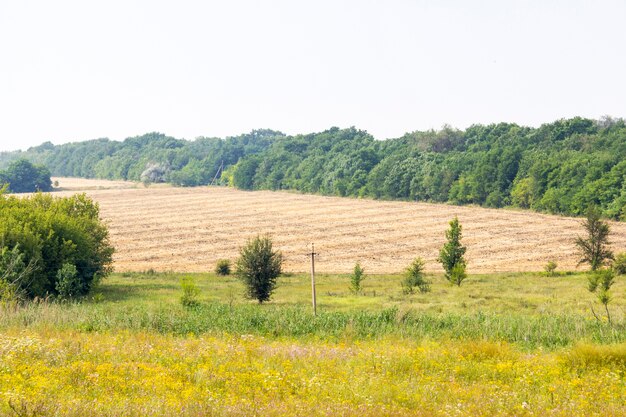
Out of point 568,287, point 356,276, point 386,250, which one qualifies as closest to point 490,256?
point 386,250

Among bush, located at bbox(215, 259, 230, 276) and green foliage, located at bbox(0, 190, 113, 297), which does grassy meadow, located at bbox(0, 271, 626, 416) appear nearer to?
green foliage, located at bbox(0, 190, 113, 297)

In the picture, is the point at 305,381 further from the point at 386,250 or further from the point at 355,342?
the point at 386,250

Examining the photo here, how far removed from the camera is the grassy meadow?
14.5 metres

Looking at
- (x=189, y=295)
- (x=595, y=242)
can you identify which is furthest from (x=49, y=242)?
(x=595, y=242)

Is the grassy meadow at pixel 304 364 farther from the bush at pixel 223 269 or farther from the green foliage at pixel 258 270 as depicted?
the bush at pixel 223 269

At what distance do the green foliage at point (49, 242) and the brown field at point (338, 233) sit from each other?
14.2 m

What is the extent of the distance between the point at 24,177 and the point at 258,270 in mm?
162090

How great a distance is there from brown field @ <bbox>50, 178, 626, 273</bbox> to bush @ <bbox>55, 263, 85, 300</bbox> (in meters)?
20.3

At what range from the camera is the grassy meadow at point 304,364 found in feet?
47.6

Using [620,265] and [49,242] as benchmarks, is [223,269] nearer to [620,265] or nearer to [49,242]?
[49,242]

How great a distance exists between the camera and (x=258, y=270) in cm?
4247

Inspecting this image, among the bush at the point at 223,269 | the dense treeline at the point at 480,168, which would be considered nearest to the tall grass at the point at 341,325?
the bush at the point at 223,269

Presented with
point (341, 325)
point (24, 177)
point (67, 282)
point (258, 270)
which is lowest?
point (341, 325)

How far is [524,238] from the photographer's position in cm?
8362
